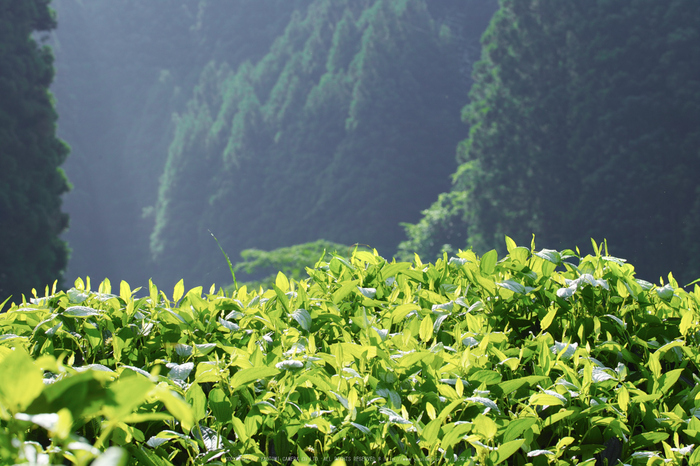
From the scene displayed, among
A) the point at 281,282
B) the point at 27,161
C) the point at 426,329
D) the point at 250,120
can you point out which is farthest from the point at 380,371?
the point at 250,120

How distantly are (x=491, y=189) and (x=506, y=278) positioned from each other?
1631 centimetres

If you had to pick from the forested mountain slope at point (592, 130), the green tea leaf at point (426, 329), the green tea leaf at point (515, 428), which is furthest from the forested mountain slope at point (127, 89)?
the green tea leaf at point (515, 428)

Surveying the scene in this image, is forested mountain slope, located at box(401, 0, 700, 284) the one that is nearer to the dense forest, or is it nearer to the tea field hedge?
the dense forest

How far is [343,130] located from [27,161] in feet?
62.1

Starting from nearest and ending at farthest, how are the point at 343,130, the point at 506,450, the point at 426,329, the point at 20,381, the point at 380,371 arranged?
the point at 20,381 → the point at 506,450 → the point at 380,371 → the point at 426,329 → the point at 343,130

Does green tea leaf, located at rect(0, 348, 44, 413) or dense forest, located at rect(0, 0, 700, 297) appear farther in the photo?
dense forest, located at rect(0, 0, 700, 297)

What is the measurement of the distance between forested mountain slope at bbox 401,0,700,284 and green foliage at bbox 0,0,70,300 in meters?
11.5

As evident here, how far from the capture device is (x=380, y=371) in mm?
1081

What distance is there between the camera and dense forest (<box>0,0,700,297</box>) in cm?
1427

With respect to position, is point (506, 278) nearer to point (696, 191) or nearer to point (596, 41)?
point (696, 191)

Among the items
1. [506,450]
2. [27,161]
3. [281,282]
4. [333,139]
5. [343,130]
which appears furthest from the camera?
[333,139]

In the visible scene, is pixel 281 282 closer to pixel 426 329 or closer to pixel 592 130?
pixel 426 329

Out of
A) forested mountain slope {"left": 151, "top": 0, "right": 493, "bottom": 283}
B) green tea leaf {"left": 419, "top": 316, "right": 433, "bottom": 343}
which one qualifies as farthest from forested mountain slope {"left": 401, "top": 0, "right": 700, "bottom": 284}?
green tea leaf {"left": 419, "top": 316, "right": 433, "bottom": 343}

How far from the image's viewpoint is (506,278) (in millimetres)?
1523
